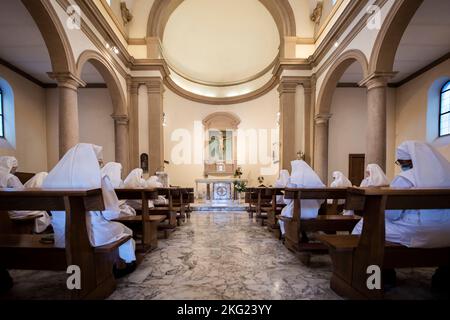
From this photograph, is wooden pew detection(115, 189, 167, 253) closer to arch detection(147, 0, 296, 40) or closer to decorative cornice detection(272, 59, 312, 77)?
decorative cornice detection(272, 59, 312, 77)

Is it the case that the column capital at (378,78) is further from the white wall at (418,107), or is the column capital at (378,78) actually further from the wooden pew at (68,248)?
the wooden pew at (68,248)

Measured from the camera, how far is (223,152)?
12.4 meters

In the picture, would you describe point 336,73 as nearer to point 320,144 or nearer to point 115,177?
point 320,144

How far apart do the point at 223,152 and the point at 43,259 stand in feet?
34.0

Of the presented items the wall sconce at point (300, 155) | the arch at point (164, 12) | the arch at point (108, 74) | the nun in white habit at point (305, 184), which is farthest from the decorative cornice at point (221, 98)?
the nun in white habit at point (305, 184)

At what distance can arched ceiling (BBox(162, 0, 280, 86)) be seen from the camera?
10930 millimetres

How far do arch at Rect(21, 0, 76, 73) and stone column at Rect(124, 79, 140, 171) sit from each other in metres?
3.60

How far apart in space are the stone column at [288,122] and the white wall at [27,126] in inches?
360

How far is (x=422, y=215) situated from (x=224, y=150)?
33.8ft

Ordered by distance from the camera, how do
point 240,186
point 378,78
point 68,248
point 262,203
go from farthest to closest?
point 240,186, point 262,203, point 378,78, point 68,248

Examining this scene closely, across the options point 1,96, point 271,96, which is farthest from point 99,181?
point 271,96

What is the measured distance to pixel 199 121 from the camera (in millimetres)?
12539

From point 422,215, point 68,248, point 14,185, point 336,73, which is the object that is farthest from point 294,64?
point 68,248

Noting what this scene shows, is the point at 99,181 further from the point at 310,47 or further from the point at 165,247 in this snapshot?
Answer: the point at 310,47
